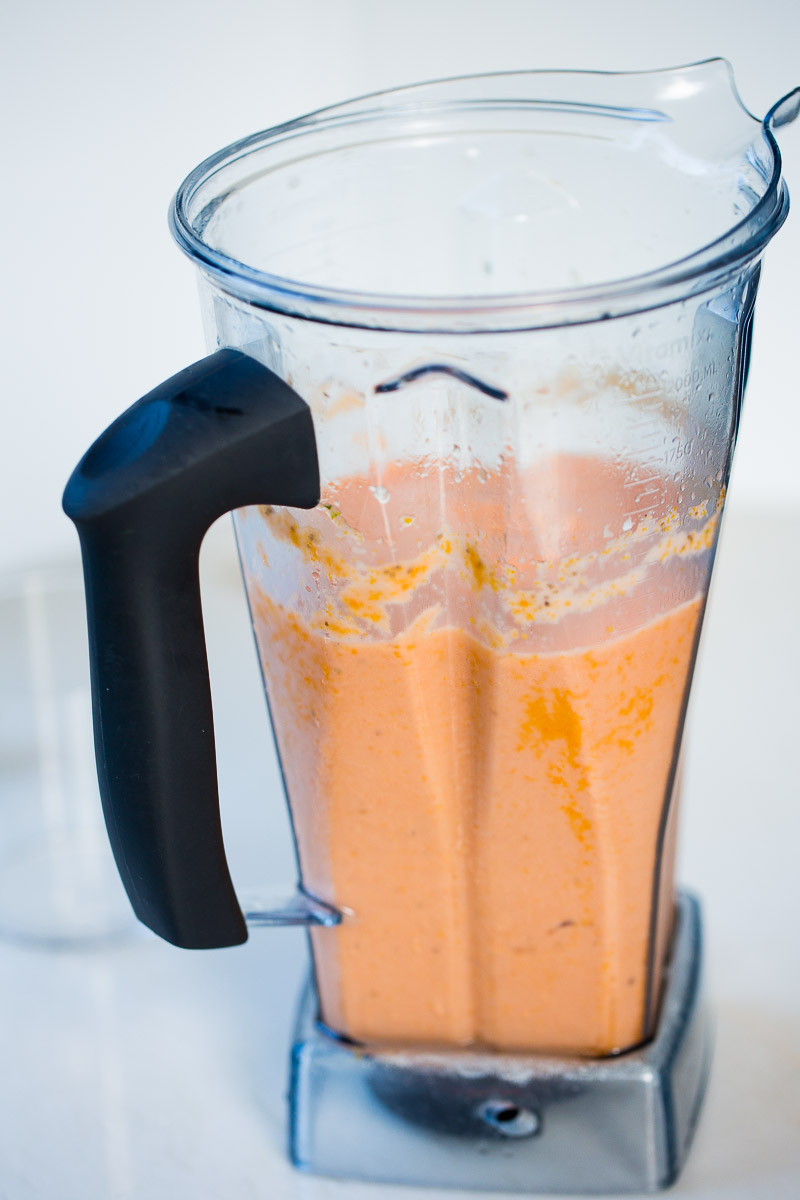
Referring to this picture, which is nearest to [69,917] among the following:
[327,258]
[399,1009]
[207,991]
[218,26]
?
[207,991]

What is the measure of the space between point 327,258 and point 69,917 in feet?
0.96

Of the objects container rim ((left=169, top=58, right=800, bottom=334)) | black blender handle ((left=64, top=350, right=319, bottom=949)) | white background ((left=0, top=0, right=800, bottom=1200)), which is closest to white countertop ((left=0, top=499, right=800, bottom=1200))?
white background ((left=0, top=0, right=800, bottom=1200))

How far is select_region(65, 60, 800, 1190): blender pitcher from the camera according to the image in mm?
293

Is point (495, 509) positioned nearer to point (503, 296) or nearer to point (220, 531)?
point (503, 296)

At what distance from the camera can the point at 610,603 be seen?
0.33 meters

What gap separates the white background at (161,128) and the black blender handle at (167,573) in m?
0.38

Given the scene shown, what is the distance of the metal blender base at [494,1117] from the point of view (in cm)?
40

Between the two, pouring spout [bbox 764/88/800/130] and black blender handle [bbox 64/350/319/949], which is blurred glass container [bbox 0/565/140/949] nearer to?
black blender handle [bbox 64/350/319/949]

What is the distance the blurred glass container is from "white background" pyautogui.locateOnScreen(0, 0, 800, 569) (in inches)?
2.5

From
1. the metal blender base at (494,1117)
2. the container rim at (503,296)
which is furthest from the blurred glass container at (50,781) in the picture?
the container rim at (503,296)

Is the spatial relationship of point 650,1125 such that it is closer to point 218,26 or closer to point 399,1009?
point 399,1009

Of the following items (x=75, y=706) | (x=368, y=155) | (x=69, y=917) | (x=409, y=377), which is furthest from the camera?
(x=75, y=706)

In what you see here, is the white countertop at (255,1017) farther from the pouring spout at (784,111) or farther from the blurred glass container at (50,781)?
the pouring spout at (784,111)

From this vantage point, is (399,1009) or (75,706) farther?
(75,706)
